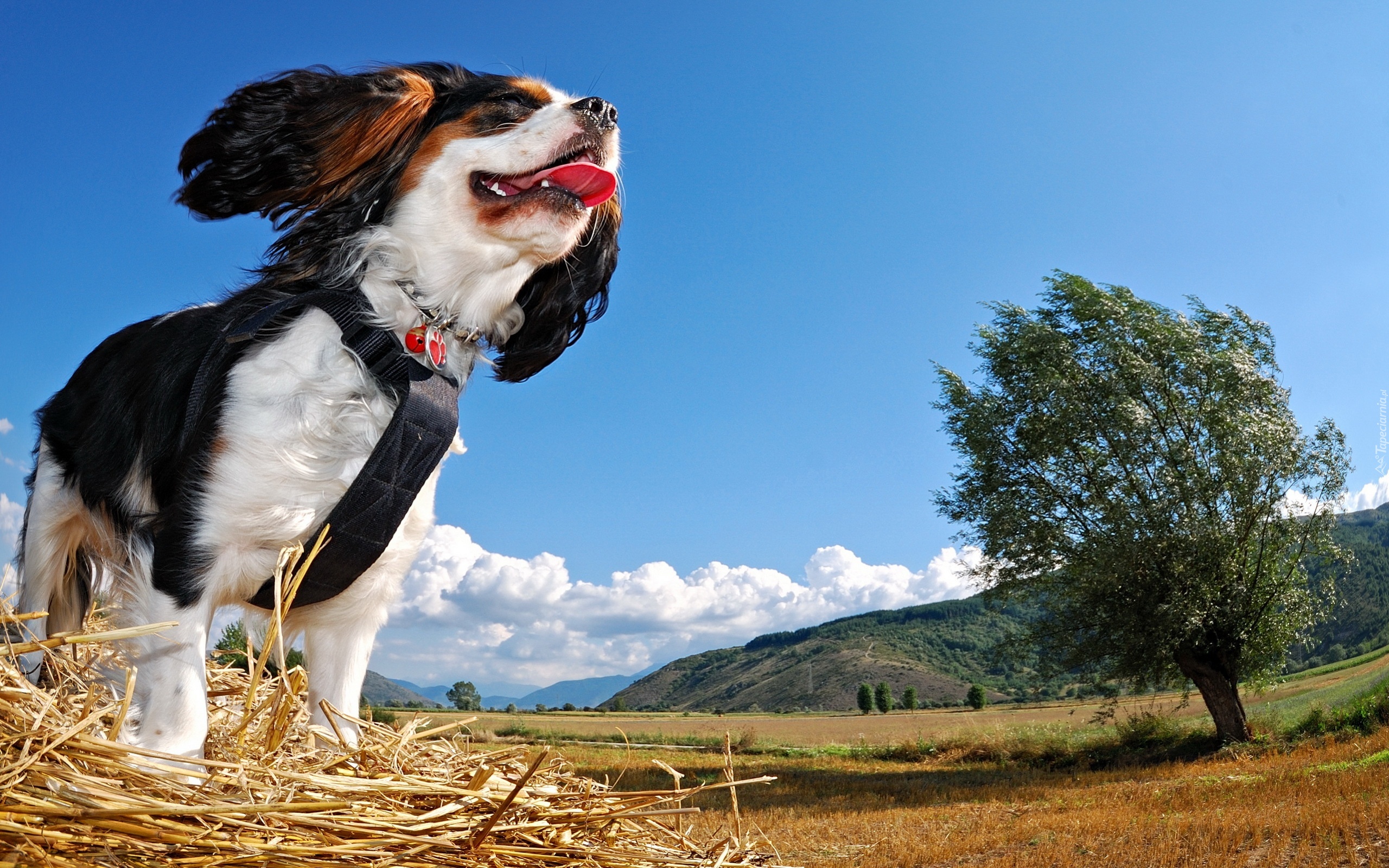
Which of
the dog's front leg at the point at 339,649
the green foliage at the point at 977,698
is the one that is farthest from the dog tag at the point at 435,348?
the green foliage at the point at 977,698

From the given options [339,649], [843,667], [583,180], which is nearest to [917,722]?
[339,649]

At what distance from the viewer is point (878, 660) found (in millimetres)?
139250

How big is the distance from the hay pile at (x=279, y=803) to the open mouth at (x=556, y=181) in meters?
1.48

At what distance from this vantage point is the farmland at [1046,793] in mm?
9500

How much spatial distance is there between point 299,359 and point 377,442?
0.37m

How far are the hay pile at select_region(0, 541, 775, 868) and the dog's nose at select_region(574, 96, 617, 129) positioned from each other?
1.87m

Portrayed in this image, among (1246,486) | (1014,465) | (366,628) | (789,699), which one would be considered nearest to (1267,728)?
(1246,486)

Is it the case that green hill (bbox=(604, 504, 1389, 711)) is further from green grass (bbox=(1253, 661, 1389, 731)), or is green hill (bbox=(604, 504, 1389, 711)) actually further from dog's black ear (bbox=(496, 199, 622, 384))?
dog's black ear (bbox=(496, 199, 622, 384))

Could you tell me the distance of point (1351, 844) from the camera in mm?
9203

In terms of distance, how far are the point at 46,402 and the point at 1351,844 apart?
1199cm

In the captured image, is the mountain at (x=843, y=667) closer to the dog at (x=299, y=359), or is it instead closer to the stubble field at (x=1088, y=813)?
the stubble field at (x=1088, y=813)

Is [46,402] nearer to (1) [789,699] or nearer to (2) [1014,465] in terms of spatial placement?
(2) [1014,465]

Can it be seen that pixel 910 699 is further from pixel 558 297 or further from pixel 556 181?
pixel 556 181

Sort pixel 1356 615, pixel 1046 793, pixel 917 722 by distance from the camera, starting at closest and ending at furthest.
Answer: pixel 1046 793
pixel 917 722
pixel 1356 615
